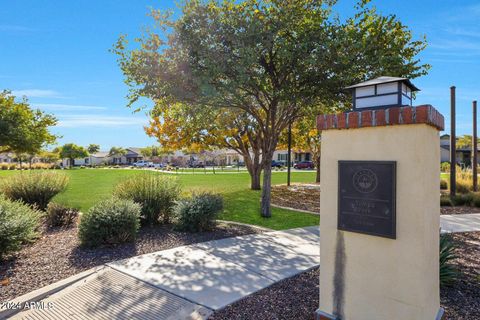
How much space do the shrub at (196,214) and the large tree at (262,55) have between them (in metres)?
2.98

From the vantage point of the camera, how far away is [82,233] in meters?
5.86

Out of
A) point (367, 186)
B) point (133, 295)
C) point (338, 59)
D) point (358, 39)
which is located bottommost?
point (133, 295)

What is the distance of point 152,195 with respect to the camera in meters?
7.82

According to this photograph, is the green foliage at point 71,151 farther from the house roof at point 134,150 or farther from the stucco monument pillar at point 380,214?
the stucco monument pillar at point 380,214

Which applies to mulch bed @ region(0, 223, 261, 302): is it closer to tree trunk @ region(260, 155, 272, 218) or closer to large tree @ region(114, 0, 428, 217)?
tree trunk @ region(260, 155, 272, 218)

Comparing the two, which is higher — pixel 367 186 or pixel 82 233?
pixel 367 186

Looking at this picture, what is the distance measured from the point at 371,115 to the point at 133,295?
3622 mm

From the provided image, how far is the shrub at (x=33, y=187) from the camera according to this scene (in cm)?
899

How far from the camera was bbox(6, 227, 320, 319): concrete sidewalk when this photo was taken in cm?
364

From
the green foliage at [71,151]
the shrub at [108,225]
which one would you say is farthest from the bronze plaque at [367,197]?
the green foliage at [71,151]

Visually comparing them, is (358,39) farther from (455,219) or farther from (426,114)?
(426,114)

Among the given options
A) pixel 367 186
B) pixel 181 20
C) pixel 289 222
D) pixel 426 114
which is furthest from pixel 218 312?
pixel 181 20

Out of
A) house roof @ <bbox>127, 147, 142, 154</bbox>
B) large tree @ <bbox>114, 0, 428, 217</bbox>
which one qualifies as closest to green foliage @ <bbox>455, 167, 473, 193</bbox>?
large tree @ <bbox>114, 0, 428, 217</bbox>

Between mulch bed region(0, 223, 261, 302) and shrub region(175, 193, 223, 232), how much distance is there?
206 millimetres
